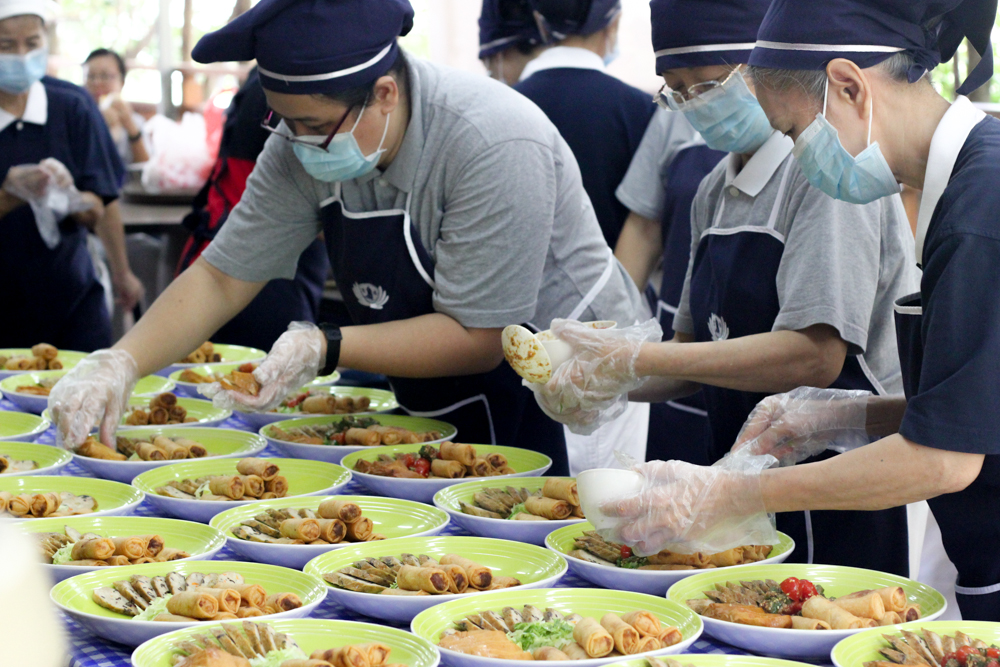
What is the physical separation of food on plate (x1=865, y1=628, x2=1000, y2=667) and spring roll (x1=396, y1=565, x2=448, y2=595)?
638mm

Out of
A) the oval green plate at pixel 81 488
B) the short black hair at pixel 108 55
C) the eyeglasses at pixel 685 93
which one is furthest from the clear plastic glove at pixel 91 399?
the short black hair at pixel 108 55

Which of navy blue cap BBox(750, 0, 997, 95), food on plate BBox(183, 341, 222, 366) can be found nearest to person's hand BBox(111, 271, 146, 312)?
food on plate BBox(183, 341, 222, 366)

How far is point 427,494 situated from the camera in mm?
2205

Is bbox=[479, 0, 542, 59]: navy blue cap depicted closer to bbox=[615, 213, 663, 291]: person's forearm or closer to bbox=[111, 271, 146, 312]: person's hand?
bbox=[615, 213, 663, 291]: person's forearm

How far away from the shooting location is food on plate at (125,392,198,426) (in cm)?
273

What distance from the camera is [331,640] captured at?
1460 millimetres

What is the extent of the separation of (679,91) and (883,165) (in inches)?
31.8

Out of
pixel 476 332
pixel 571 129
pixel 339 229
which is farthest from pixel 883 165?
pixel 571 129

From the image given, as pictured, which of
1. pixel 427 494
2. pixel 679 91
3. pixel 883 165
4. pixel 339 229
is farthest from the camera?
pixel 339 229

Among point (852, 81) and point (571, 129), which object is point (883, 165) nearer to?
point (852, 81)

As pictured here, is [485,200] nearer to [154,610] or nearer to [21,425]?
[154,610]

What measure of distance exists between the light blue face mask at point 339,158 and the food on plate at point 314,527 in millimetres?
890

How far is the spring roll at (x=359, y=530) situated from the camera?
74.0 inches

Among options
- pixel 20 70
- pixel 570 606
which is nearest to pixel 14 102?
pixel 20 70
